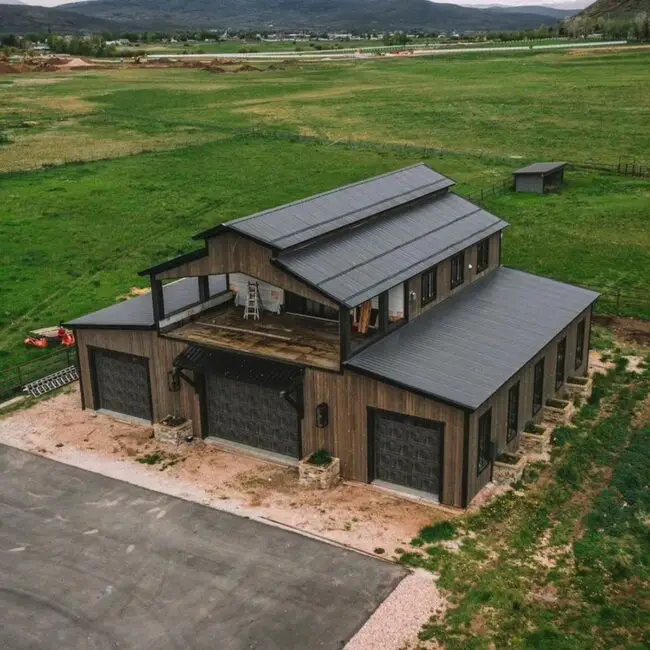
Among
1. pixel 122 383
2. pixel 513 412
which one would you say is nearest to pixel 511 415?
pixel 513 412

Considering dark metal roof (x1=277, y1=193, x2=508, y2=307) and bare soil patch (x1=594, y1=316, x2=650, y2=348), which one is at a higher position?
dark metal roof (x1=277, y1=193, x2=508, y2=307)

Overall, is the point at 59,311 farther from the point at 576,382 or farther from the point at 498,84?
the point at 498,84

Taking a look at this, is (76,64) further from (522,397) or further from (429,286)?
(522,397)

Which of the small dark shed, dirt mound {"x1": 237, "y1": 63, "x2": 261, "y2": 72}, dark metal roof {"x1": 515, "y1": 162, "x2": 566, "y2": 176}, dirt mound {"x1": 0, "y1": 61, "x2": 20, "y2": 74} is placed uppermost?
dirt mound {"x1": 0, "y1": 61, "x2": 20, "y2": 74}

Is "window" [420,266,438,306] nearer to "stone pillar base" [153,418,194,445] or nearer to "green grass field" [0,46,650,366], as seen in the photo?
"stone pillar base" [153,418,194,445]

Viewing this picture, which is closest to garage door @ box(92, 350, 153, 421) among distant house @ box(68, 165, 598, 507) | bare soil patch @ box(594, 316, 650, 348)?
distant house @ box(68, 165, 598, 507)

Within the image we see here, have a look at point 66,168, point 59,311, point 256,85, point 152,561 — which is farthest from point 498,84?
point 152,561
